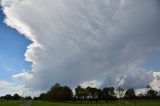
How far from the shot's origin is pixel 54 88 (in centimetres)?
19575

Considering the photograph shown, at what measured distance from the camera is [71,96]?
199750 mm

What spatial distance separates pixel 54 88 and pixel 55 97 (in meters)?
6.13

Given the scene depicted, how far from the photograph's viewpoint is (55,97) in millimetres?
194750

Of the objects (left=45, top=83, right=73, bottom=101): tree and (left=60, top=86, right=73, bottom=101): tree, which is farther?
(left=60, top=86, right=73, bottom=101): tree

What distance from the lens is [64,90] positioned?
19275 cm

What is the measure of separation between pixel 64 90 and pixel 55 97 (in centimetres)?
825

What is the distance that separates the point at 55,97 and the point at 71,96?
11849 mm

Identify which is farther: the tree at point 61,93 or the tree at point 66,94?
the tree at point 66,94

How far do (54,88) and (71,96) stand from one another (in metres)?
13.6

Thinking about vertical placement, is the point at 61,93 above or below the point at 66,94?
above

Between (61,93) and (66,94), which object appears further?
(66,94)

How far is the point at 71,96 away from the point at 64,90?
32.0 feet
